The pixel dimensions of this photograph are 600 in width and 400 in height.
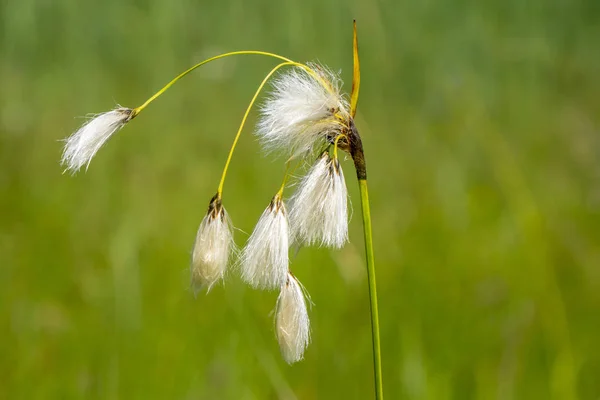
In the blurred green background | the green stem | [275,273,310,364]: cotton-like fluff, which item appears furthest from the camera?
the blurred green background

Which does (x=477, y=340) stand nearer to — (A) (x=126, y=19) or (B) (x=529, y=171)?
(B) (x=529, y=171)

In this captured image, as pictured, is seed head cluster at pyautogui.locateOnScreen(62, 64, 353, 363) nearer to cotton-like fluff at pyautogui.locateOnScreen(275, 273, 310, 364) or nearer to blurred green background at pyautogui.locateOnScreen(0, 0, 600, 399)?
cotton-like fluff at pyautogui.locateOnScreen(275, 273, 310, 364)

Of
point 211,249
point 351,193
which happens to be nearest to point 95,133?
point 211,249

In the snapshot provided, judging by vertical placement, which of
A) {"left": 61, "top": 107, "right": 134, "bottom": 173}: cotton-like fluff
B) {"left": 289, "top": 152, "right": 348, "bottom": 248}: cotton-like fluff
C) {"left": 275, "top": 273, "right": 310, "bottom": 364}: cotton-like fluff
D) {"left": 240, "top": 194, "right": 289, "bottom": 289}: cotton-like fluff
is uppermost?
{"left": 61, "top": 107, "right": 134, "bottom": 173}: cotton-like fluff

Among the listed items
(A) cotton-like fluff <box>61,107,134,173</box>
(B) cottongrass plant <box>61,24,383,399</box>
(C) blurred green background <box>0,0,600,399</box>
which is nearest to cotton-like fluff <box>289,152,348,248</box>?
(B) cottongrass plant <box>61,24,383,399</box>

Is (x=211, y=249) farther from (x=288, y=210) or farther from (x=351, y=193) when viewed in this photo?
(x=351, y=193)

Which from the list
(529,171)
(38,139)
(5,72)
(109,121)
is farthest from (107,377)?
(5,72)
